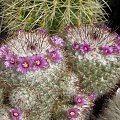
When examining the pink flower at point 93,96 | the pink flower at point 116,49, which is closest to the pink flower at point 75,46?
the pink flower at point 116,49

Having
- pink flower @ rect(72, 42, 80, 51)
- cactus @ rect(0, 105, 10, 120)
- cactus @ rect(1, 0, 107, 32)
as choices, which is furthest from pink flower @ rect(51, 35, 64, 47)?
cactus @ rect(0, 105, 10, 120)

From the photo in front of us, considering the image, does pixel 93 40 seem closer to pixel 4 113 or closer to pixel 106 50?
pixel 106 50

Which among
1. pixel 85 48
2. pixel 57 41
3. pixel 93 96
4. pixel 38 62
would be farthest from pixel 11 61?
pixel 93 96

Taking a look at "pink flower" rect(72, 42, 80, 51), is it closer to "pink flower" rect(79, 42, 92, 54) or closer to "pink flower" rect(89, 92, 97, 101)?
"pink flower" rect(79, 42, 92, 54)

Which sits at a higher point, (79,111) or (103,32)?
(103,32)

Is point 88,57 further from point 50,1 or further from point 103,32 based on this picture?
point 50,1

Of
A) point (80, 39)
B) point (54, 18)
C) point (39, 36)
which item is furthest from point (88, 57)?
point (54, 18)
